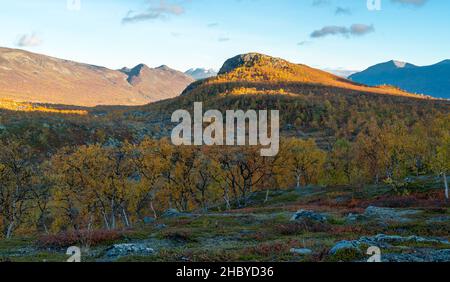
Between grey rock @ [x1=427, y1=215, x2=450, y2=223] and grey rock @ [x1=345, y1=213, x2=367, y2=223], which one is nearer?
Result: grey rock @ [x1=427, y1=215, x2=450, y2=223]

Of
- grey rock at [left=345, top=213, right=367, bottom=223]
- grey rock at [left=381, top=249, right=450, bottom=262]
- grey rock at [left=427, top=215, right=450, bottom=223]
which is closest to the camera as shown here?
grey rock at [left=381, top=249, right=450, bottom=262]

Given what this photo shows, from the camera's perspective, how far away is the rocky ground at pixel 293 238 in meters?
20.8

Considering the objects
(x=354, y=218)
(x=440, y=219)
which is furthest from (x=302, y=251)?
(x=440, y=219)

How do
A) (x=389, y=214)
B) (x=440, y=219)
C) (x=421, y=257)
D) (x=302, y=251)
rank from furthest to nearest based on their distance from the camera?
1. (x=389, y=214)
2. (x=440, y=219)
3. (x=302, y=251)
4. (x=421, y=257)

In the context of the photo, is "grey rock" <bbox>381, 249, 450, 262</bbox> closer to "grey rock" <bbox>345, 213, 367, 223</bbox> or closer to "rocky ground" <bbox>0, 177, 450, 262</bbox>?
"rocky ground" <bbox>0, 177, 450, 262</bbox>

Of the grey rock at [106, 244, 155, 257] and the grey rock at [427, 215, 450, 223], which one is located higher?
the grey rock at [106, 244, 155, 257]

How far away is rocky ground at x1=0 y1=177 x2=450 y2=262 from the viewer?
20.8m

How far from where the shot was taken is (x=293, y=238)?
29422mm

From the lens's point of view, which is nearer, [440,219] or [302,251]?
[302,251]

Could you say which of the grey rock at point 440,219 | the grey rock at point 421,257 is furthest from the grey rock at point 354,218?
the grey rock at point 421,257

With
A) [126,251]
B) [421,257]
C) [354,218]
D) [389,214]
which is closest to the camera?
[421,257]

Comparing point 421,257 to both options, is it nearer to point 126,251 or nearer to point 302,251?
point 302,251

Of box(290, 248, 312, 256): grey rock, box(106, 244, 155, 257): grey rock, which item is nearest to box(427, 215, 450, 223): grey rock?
box(290, 248, 312, 256): grey rock
